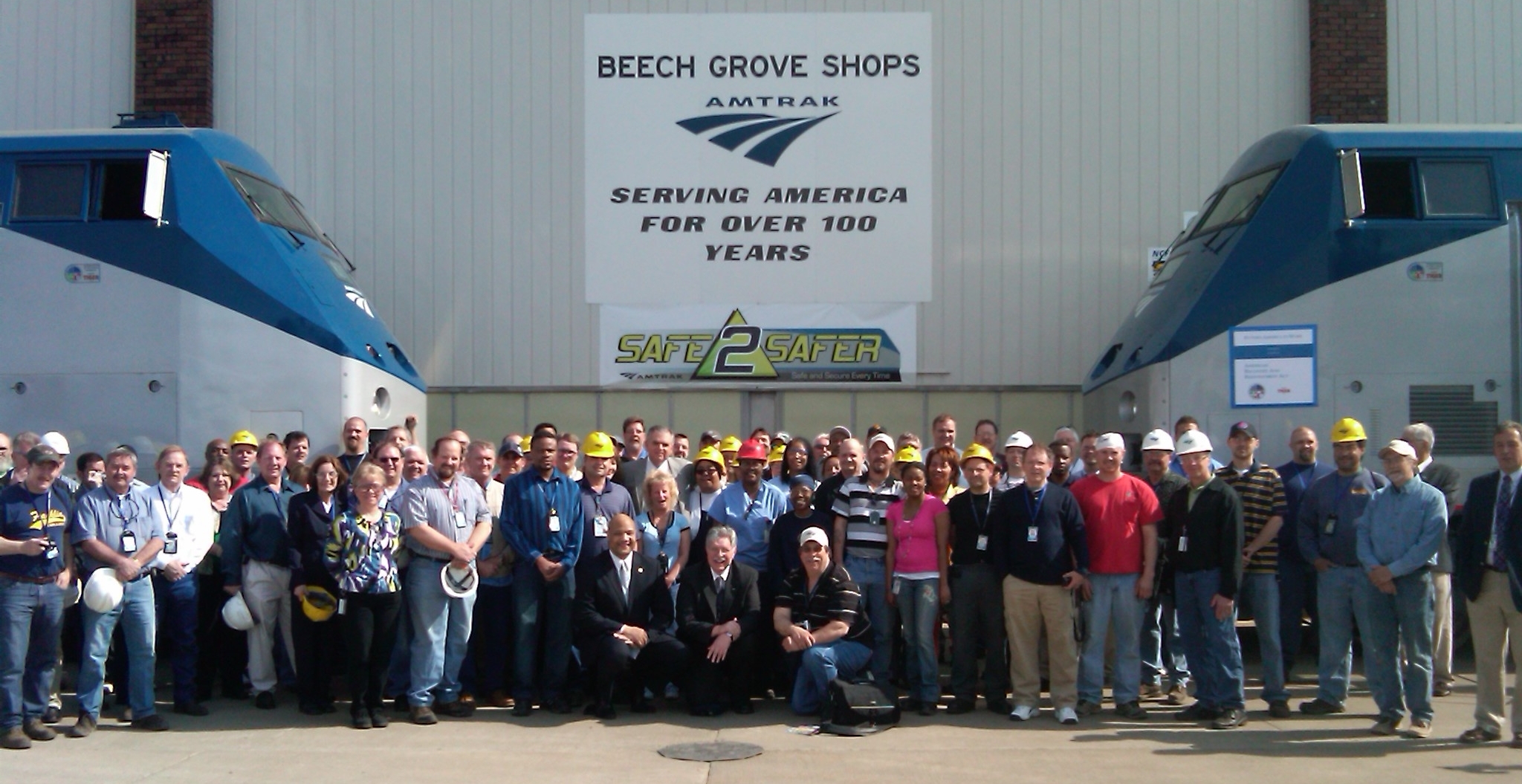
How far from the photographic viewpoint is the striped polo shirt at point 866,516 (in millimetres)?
8484

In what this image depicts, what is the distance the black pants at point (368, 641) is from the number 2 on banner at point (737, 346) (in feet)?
19.7

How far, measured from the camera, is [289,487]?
9.03 metres

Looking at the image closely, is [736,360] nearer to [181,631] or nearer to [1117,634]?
[1117,634]

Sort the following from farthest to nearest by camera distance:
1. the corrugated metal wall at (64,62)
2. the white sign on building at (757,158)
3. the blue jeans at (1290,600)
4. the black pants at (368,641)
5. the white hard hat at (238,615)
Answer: the corrugated metal wall at (64,62) < the white sign on building at (757,158) < the blue jeans at (1290,600) < the white hard hat at (238,615) < the black pants at (368,641)

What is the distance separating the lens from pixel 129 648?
7871 mm

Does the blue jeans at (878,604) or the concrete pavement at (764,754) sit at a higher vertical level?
the blue jeans at (878,604)

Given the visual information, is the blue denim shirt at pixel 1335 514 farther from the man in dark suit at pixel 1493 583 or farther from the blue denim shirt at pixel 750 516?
the blue denim shirt at pixel 750 516

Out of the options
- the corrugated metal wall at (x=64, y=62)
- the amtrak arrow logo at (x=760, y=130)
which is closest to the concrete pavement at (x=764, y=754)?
the amtrak arrow logo at (x=760, y=130)

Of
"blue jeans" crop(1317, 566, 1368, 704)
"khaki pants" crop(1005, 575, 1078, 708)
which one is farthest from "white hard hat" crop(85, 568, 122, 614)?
"blue jeans" crop(1317, 566, 1368, 704)

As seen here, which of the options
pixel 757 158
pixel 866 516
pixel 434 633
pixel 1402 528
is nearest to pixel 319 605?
pixel 434 633

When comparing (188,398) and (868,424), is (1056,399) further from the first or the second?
(188,398)

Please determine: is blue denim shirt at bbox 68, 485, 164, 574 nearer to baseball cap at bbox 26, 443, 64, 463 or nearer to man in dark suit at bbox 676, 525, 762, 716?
baseball cap at bbox 26, 443, 64, 463

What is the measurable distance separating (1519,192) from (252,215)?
32.8ft

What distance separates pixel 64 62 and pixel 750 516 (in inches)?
396
